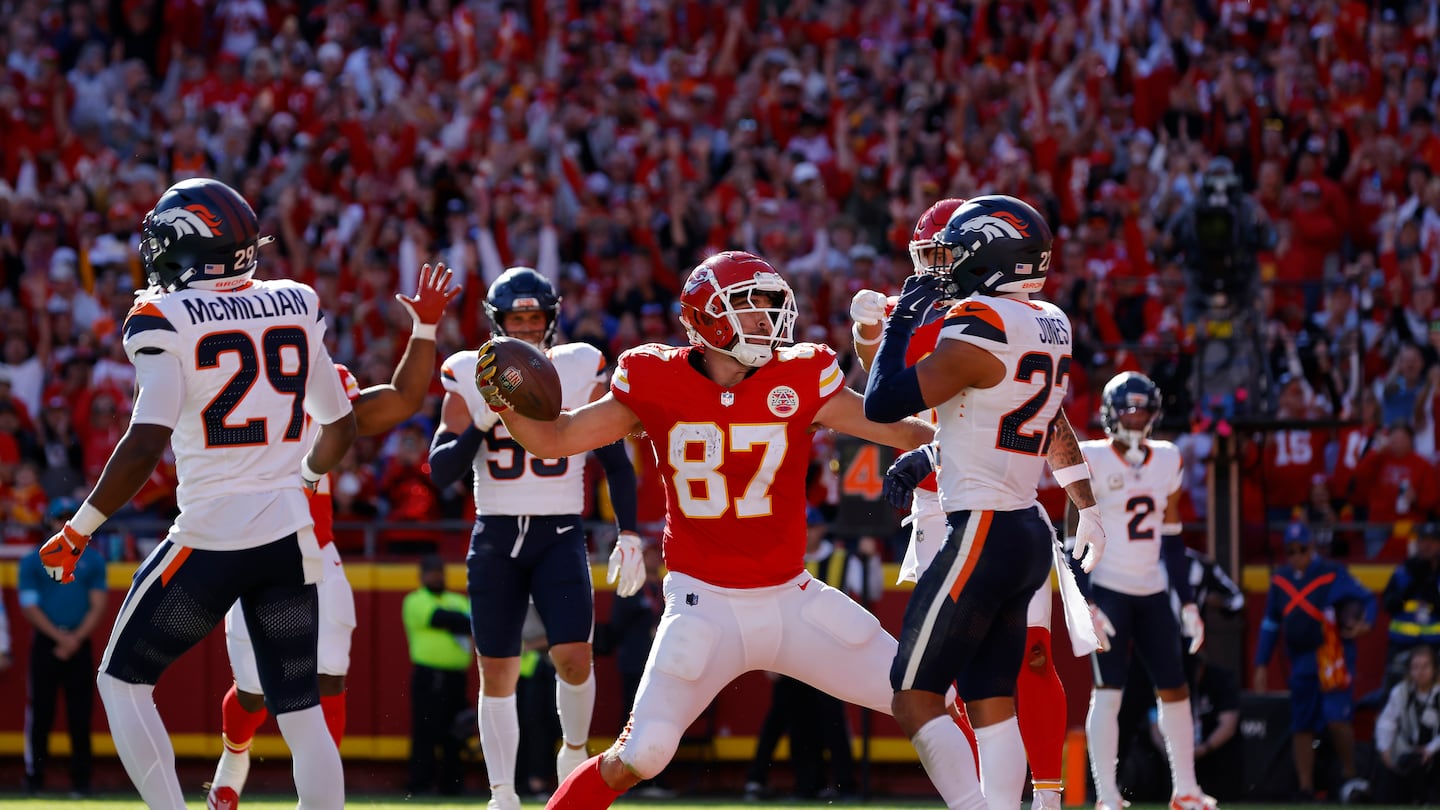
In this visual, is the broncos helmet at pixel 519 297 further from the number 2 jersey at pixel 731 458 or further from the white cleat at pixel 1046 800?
the white cleat at pixel 1046 800

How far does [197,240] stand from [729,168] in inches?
380

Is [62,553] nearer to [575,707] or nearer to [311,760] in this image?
[311,760]

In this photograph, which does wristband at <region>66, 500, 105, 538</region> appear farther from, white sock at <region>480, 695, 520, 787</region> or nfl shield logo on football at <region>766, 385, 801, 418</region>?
white sock at <region>480, 695, 520, 787</region>

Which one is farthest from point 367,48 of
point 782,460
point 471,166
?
point 782,460

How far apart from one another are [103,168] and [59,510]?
16.4ft

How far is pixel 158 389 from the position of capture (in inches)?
222

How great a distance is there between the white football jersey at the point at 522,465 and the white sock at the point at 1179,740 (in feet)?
9.61

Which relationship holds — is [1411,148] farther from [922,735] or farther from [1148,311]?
[922,735]

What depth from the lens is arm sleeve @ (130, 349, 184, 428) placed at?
5.62 m

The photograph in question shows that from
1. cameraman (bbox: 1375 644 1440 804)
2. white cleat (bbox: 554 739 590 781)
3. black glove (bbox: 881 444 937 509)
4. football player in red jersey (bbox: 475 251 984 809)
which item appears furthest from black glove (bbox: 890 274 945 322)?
cameraman (bbox: 1375 644 1440 804)

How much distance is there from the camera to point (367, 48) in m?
16.6

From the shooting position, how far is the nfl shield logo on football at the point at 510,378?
5.43 m

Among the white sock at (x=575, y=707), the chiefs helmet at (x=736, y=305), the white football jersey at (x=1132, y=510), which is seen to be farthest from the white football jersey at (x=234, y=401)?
the white football jersey at (x=1132, y=510)

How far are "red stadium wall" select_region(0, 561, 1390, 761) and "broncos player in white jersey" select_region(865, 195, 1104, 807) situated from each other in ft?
19.9
